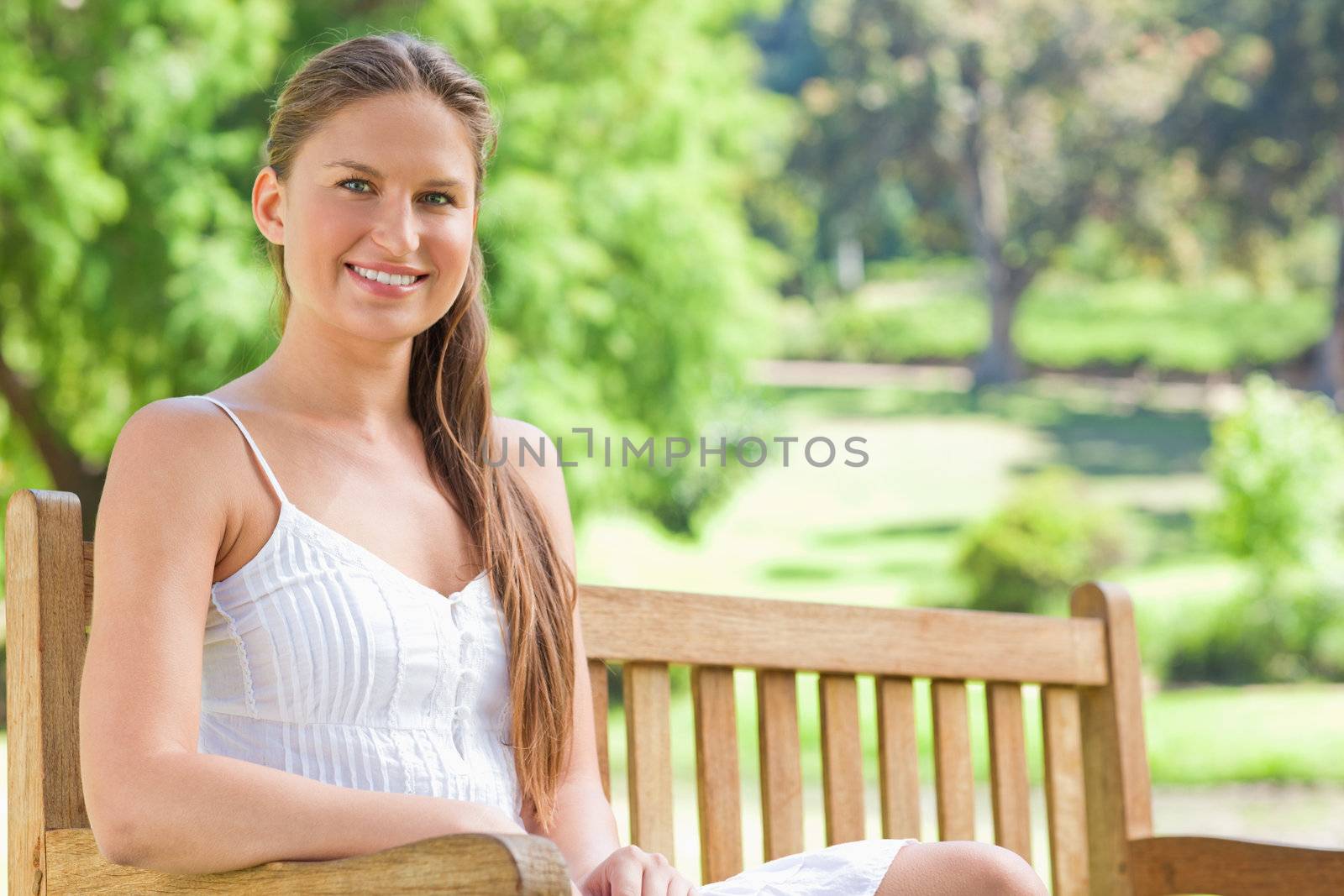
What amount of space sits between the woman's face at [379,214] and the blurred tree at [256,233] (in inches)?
162

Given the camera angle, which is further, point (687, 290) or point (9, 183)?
point (687, 290)

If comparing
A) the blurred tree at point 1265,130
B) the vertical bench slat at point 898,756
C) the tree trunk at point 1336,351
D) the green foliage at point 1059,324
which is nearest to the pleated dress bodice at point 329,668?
the vertical bench slat at point 898,756

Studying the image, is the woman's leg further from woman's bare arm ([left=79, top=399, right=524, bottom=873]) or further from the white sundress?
woman's bare arm ([left=79, top=399, right=524, bottom=873])

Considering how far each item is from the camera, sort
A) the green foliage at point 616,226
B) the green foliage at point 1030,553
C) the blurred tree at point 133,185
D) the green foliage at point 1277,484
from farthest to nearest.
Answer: the green foliage at point 1030,553 < the green foliage at point 1277,484 < the green foliage at point 616,226 < the blurred tree at point 133,185

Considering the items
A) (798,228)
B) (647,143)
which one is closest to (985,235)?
(798,228)

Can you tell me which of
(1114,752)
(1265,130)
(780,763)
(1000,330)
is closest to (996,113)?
(1000,330)

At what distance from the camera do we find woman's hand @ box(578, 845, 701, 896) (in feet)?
3.74

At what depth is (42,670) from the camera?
126 centimetres

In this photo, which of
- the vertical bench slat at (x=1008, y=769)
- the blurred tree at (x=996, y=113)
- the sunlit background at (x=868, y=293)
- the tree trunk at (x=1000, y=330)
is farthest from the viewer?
the tree trunk at (x=1000, y=330)

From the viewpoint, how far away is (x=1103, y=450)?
1300cm

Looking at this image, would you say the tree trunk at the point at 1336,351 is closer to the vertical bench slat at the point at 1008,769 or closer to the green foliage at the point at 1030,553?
the green foliage at the point at 1030,553

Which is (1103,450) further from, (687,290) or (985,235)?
(687,290)

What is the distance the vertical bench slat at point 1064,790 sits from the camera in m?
1.91

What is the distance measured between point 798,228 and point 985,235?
1747 mm
